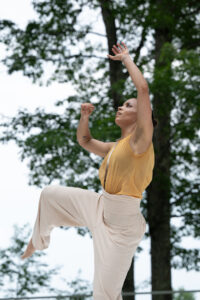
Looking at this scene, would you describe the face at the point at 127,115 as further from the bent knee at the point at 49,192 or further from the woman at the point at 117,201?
the bent knee at the point at 49,192

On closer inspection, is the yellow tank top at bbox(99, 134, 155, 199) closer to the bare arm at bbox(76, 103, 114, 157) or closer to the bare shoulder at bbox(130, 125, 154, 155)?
the bare shoulder at bbox(130, 125, 154, 155)

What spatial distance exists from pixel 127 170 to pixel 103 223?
34 cm

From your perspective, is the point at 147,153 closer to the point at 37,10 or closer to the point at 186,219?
the point at 186,219

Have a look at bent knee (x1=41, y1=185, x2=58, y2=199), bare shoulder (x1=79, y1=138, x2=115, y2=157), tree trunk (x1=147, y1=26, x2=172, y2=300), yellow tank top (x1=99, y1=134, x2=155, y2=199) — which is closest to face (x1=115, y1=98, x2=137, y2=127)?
yellow tank top (x1=99, y1=134, x2=155, y2=199)

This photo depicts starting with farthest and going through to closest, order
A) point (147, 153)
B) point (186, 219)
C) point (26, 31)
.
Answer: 1. point (26, 31)
2. point (186, 219)
3. point (147, 153)

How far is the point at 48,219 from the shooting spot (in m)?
2.77

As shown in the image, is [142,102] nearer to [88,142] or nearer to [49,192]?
[88,142]

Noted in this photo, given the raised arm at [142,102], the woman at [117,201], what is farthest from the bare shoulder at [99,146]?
the raised arm at [142,102]

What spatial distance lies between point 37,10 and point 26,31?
425 millimetres

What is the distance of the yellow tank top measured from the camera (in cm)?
253

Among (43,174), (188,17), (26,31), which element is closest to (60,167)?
(43,174)

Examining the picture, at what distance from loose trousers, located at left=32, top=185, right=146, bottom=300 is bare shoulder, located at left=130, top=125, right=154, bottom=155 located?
0.27 metres

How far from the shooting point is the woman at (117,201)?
2469 mm

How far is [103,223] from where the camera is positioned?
8.70ft
